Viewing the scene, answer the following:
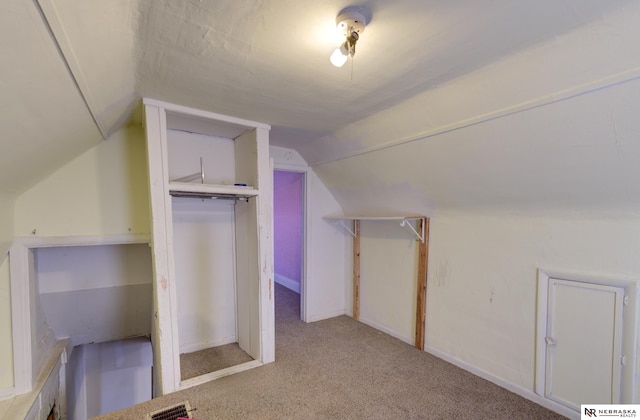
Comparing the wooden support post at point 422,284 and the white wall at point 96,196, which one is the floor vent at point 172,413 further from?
the wooden support post at point 422,284

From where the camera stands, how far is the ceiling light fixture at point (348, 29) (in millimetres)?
1154

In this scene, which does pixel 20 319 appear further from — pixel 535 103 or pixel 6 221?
pixel 535 103

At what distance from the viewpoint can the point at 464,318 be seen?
2498 millimetres

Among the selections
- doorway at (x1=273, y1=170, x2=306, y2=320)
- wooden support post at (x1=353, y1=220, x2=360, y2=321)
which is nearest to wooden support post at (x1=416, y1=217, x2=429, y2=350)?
wooden support post at (x1=353, y1=220, x2=360, y2=321)

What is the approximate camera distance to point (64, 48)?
996 mm

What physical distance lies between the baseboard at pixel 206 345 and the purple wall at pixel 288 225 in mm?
2163

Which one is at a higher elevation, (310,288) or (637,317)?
(637,317)

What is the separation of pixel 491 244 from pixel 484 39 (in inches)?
62.9

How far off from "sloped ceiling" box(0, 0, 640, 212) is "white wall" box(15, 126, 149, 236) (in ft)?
0.70

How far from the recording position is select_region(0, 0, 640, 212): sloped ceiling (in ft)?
3.60

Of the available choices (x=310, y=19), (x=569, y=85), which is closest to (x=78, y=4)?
(x=310, y=19)

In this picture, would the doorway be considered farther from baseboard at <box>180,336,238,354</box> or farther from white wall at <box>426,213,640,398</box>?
white wall at <box>426,213,640,398</box>

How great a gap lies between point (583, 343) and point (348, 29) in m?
2.37

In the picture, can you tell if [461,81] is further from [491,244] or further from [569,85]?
[491,244]
